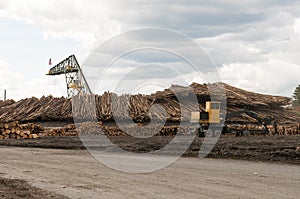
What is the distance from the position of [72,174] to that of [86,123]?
27637 millimetres

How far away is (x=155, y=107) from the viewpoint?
167 feet

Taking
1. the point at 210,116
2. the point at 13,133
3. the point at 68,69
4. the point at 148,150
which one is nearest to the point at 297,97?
the point at 68,69

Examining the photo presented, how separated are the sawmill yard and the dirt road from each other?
24 millimetres

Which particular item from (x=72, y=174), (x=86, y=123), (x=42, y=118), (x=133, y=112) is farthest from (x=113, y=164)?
(x=42, y=118)

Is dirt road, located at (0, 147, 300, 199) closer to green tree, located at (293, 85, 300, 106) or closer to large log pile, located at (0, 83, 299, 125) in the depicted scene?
large log pile, located at (0, 83, 299, 125)

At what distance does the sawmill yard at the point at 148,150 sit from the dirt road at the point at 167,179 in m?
0.02

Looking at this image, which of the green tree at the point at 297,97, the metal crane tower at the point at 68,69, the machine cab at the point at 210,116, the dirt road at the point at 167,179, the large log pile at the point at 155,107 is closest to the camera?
the dirt road at the point at 167,179

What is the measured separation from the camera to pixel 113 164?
1920 centimetres

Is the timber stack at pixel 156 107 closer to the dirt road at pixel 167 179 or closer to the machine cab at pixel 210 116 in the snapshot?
the machine cab at pixel 210 116

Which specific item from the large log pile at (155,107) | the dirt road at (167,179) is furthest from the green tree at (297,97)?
the dirt road at (167,179)

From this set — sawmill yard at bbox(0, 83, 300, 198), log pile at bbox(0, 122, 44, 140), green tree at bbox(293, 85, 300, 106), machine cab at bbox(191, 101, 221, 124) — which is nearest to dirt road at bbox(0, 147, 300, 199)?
sawmill yard at bbox(0, 83, 300, 198)

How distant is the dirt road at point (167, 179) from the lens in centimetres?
1188

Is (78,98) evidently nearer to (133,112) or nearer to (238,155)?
(133,112)

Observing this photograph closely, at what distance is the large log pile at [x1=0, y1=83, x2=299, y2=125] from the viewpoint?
4822 centimetres
